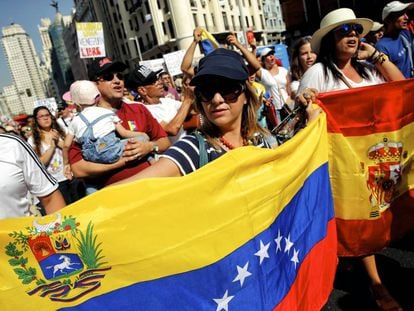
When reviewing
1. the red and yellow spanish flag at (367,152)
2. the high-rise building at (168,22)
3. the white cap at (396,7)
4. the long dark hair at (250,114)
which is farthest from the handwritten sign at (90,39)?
the high-rise building at (168,22)

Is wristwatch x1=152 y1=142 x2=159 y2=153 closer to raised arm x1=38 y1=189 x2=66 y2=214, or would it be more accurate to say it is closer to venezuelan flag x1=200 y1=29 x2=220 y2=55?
raised arm x1=38 y1=189 x2=66 y2=214

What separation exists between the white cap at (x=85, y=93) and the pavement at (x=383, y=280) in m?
2.55

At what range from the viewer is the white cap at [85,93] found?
2918 mm

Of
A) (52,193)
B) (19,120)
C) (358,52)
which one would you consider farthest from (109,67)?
(19,120)

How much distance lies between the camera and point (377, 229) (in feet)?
7.84

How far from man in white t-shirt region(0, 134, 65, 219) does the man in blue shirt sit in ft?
12.0

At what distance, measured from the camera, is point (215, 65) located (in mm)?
1736

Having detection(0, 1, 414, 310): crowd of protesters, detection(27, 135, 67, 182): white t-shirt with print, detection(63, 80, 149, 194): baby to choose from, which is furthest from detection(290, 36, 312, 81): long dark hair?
detection(27, 135, 67, 182): white t-shirt with print

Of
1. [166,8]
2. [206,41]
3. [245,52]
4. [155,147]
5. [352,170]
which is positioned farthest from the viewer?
[166,8]

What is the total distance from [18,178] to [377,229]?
2349 mm

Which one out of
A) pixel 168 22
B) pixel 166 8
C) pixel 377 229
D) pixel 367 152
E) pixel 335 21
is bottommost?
pixel 377 229

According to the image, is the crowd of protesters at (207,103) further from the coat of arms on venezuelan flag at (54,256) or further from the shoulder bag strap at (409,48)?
the coat of arms on venezuelan flag at (54,256)

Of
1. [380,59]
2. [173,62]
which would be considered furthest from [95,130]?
[173,62]

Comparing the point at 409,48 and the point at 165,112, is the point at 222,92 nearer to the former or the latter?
the point at 165,112
